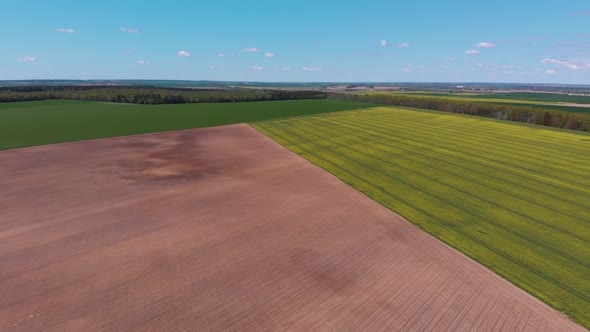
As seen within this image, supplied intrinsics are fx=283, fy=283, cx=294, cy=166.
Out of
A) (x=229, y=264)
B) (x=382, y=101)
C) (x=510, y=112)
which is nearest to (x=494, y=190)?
(x=229, y=264)

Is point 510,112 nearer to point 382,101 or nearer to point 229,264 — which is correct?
point 382,101

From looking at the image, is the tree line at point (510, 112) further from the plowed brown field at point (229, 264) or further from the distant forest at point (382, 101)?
the plowed brown field at point (229, 264)

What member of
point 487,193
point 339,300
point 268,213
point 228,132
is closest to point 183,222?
point 268,213

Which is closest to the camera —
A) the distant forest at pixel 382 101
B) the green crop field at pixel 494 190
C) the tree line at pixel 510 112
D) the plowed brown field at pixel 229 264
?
the plowed brown field at pixel 229 264

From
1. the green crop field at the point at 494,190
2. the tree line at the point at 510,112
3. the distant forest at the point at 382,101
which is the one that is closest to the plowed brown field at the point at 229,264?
the green crop field at the point at 494,190

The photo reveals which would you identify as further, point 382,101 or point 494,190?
point 382,101
